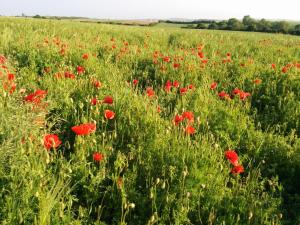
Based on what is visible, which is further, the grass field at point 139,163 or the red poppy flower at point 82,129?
the red poppy flower at point 82,129

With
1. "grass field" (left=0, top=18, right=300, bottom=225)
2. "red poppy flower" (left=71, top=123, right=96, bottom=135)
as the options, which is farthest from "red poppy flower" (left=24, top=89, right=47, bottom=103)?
"red poppy flower" (left=71, top=123, right=96, bottom=135)

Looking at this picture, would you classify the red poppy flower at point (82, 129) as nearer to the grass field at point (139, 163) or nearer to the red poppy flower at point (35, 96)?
the grass field at point (139, 163)

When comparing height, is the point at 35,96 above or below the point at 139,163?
above

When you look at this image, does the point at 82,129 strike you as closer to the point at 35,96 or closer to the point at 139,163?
the point at 139,163

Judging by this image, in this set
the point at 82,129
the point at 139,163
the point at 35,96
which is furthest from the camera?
the point at 35,96

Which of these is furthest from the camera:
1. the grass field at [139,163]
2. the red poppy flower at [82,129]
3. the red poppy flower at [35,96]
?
the red poppy flower at [35,96]

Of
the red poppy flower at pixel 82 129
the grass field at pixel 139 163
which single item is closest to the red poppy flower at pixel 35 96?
the grass field at pixel 139 163

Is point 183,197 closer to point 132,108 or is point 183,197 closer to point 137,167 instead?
point 137,167

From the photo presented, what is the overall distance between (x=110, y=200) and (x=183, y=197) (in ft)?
1.82

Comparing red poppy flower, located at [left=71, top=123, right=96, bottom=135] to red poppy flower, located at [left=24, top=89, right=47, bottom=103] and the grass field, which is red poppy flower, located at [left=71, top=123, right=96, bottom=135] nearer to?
the grass field

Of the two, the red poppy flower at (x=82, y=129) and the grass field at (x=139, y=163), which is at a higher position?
the red poppy flower at (x=82, y=129)

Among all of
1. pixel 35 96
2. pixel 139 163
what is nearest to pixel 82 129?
pixel 139 163

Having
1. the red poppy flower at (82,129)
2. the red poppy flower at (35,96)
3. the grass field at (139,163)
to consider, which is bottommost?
the grass field at (139,163)

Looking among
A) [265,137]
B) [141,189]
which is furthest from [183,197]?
[265,137]
